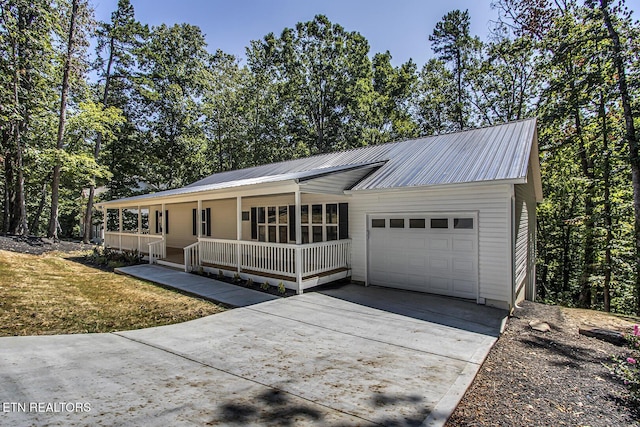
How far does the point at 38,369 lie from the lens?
3.76 metres

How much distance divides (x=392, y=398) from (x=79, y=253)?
17.2 metres

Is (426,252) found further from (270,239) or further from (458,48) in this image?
(458,48)

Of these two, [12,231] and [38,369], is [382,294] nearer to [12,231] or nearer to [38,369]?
[38,369]

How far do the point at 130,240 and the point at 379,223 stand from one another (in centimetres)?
1183

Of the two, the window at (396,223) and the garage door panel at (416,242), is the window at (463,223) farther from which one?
the window at (396,223)

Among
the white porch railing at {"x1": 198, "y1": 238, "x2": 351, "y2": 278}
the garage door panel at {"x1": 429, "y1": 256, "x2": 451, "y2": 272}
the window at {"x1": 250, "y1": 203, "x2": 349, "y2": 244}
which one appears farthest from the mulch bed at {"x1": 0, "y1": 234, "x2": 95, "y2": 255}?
the garage door panel at {"x1": 429, "y1": 256, "x2": 451, "y2": 272}

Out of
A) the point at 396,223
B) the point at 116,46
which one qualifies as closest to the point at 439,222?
the point at 396,223

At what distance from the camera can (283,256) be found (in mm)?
8859

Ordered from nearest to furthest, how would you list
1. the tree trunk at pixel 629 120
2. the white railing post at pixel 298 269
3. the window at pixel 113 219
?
the white railing post at pixel 298 269
the tree trunk at pixel 629 120
the window at pixel 113 219

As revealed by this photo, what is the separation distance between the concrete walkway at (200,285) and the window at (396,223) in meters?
3.69

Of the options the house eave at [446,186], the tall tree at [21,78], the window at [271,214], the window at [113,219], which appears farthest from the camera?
Result: the window at [113,219]

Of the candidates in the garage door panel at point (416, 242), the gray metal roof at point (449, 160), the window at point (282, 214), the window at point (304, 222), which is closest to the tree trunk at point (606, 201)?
the gray metal roof at point (449, 160)

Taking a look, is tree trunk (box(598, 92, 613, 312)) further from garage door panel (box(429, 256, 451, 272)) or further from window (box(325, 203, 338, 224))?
window (box(325, 203, 338, 224))

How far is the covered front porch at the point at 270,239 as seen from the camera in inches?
343
